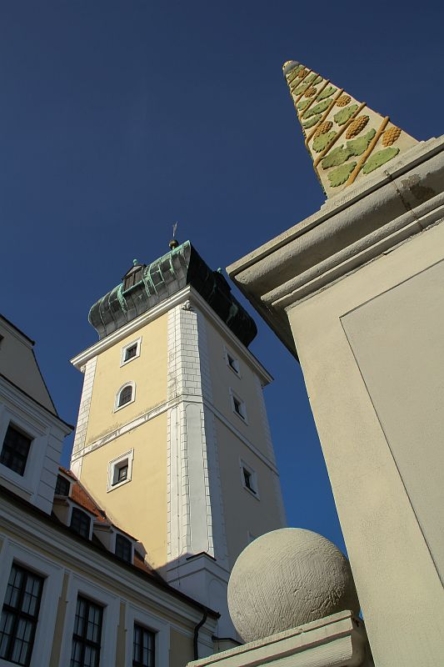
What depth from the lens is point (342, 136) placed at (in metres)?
3.81

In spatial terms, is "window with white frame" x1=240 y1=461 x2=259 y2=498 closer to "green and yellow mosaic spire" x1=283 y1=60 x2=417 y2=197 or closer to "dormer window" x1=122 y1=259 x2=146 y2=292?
"dormer window" x1=122 y1=259 x2=146 y2=292

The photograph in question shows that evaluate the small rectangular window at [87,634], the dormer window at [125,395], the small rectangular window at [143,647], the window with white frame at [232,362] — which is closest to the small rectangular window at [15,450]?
the small rectangular window at [87,634]

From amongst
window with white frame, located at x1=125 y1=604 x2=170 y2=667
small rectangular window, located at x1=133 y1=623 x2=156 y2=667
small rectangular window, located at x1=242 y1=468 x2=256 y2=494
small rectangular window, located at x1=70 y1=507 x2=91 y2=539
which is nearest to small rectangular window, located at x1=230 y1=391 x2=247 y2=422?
small rectangular window, located at x1=242 y1=468 x2=256 y2=494

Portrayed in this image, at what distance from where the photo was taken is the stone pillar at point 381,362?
1812 mm

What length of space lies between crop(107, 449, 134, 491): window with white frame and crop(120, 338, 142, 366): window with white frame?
548cm

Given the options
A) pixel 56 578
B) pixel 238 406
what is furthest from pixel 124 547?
pixel 238 406

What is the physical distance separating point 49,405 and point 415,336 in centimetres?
1264

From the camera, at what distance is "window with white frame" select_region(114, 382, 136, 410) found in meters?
22.0

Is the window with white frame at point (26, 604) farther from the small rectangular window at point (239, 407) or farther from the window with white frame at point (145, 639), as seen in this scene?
the small rectangular window at point (239, 407)

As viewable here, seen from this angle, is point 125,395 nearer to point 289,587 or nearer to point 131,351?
point 131,351

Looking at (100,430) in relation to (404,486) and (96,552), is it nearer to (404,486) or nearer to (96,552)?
(96,552)

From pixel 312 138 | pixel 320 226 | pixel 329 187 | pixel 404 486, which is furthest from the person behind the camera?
pixel 312 138

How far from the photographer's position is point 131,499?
18.1 m

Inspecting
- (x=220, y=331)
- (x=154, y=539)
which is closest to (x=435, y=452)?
(x=154, y=539)
